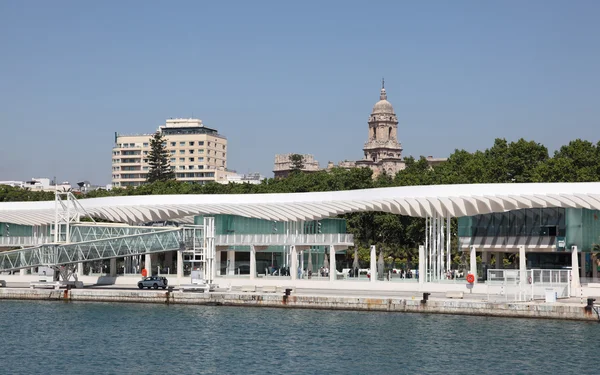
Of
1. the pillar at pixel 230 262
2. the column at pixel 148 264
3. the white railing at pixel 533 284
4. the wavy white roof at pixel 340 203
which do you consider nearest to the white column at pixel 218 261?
the pillar at pixel 230 262

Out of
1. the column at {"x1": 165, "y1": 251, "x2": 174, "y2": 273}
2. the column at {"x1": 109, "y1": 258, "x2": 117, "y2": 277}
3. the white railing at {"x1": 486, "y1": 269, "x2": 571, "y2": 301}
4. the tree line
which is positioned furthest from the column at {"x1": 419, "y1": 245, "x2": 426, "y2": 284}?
the column at {"x1": 165, "y1": 251, "x2": 174, "y2": 273}

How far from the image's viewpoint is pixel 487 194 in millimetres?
74188

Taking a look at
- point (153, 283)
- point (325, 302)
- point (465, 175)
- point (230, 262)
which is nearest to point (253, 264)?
point (230, 262)

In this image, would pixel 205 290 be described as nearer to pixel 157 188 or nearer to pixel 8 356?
pixel 8 356

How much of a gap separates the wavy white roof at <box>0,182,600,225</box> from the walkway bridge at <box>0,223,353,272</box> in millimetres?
3673

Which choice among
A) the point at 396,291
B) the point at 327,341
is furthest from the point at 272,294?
the point at 327,341

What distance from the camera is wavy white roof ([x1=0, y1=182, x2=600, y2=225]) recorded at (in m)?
72.6

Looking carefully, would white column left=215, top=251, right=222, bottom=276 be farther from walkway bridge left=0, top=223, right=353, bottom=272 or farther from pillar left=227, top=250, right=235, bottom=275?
walkway bridge left=0, top=223, right=353, bottom=272

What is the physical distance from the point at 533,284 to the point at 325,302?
522 inches

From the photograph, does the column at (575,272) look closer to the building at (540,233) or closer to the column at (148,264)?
the building at (540,233)

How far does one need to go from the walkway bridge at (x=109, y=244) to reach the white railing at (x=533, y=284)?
70.3ft

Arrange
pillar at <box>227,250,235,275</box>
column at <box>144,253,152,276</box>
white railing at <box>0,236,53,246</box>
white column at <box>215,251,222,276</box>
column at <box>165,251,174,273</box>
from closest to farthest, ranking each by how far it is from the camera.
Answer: column at <box>144,253,152,276</box> < white column at <box>215,251,222,276</box> < pillar at <box>227,250,235,275</box> < column at <box>165,251,174,273</box> < white railing at <box>0,236,53,246</box>

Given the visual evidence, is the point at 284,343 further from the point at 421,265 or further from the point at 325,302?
the point at 421,265

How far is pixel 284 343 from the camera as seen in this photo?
51.9 m
